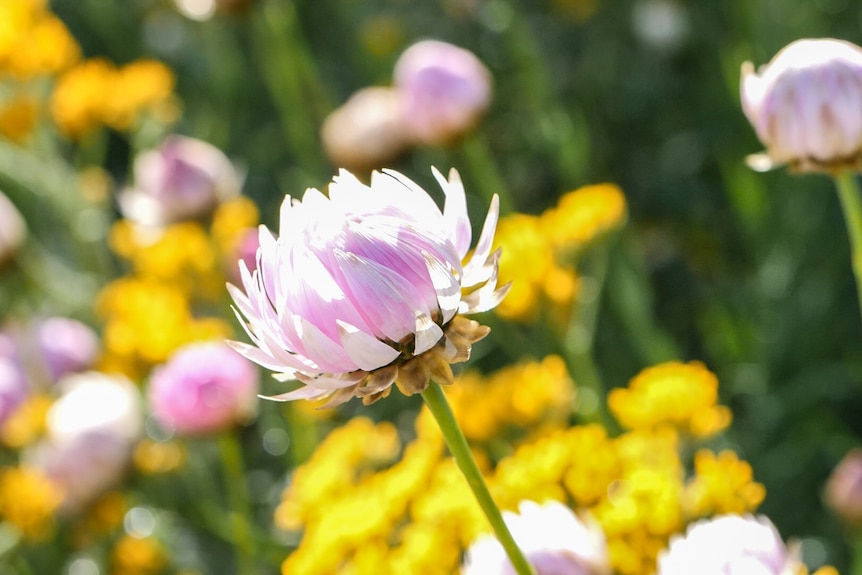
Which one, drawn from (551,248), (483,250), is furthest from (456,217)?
(551,248)

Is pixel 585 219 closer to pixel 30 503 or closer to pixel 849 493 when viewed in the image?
pixel 849 493

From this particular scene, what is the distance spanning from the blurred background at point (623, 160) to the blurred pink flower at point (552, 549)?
1.70ft

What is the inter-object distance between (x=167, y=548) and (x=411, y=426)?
31 centimetres

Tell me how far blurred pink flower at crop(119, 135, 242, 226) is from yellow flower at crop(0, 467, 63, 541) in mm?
344

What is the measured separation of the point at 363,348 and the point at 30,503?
28.0 inches

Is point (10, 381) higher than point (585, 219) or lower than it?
higher

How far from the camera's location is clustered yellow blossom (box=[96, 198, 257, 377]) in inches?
43.7

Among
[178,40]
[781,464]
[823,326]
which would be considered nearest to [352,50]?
[178,40]

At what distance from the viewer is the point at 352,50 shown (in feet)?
6.47

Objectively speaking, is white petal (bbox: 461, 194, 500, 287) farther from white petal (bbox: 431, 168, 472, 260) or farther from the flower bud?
the flower bud

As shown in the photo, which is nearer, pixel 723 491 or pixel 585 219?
pixel 723 491

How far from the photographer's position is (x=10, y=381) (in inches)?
48.4

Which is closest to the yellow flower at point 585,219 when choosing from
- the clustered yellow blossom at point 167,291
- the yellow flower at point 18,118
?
the clustered yellow blossom at point 167,291

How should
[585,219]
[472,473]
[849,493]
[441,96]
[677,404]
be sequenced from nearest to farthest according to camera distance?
[472,473], [677,404], [849,493], [585,219], [441,96]
